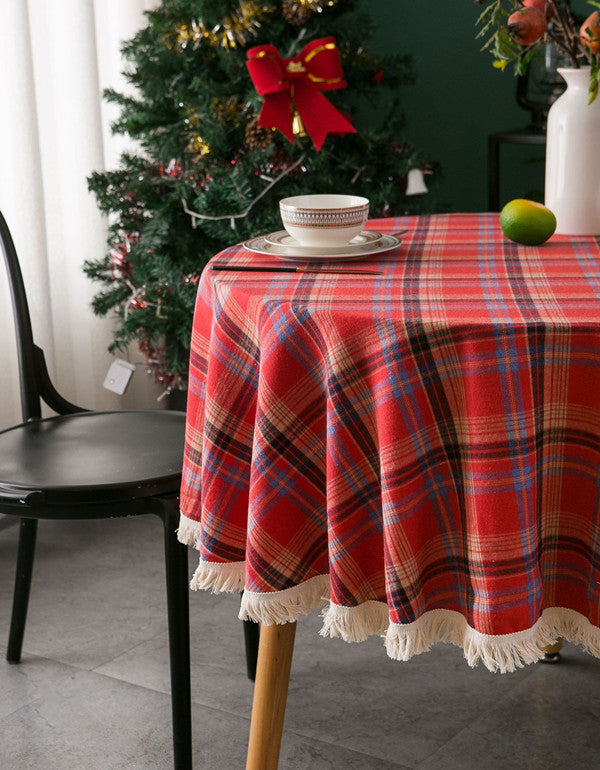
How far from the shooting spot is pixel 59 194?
241cm

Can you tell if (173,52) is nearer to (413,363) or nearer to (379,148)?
(379,148)

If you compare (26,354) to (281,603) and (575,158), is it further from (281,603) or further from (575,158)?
(575,158)

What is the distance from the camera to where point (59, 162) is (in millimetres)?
2400

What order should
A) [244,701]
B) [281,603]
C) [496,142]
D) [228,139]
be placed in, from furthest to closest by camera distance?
[496,142], [228,139], [244,701], [281,603]

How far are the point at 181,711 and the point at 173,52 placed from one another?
4.17 ft

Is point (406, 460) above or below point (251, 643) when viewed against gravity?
above

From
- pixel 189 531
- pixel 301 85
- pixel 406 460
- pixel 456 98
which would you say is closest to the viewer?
pixel 406 460

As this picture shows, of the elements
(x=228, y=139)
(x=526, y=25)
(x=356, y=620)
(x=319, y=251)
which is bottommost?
Answer: (x=356, y=620)

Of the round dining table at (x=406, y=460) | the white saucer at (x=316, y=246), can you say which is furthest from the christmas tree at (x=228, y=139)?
the round dining table at (x=406, y=460)

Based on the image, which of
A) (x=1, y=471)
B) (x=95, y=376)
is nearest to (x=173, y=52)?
(x=95, y=376)

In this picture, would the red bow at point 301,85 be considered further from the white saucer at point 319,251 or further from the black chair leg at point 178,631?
the black chair leg at point 178,631

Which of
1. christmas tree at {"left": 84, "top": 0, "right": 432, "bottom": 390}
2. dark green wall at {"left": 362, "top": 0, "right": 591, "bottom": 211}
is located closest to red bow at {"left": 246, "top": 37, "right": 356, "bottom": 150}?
christmas tree at {"left": 84, "top": 0, "right": 432, "bottom": 390}

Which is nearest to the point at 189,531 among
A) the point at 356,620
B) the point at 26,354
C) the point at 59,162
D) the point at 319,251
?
the point at 356,620

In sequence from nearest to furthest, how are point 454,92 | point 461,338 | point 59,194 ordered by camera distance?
point 461,338, point 59,194, point 454,92
